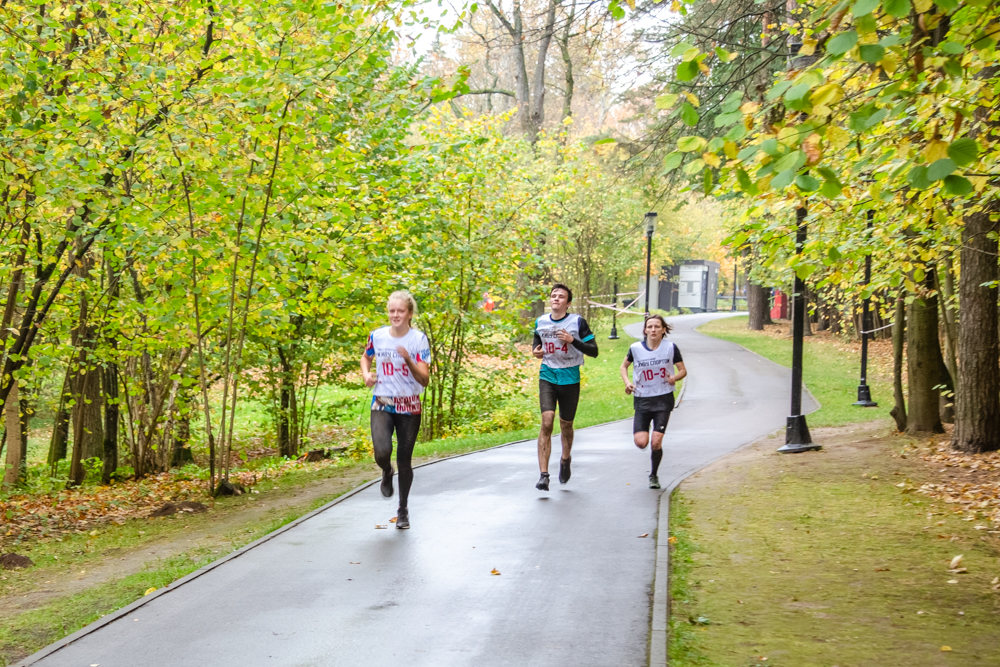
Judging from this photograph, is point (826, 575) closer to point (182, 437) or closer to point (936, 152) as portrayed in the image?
point (936, 152)

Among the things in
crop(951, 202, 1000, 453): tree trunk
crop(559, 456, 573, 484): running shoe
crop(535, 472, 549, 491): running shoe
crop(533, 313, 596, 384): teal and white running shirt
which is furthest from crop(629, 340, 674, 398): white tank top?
crop(951, 202, 1000, 453): tree trunk

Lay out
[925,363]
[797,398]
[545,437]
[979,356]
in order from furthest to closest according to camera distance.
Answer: [925,363]
[797,398]
[979,356]
[545,437]

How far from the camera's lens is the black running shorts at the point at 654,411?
30.7 ft

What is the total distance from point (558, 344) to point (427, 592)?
3550 mm

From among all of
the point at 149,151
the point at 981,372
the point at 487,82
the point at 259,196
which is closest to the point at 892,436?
the point at 981,372

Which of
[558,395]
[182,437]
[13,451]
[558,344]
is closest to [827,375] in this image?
[182,437]

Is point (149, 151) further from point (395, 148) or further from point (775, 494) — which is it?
point (775, 494)

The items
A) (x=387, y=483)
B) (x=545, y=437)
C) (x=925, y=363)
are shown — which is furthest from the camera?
(x=925, y=363)

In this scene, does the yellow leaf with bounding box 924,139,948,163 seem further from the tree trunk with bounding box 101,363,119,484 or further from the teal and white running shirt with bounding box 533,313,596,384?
the tree trunk with bounding box 101,363,119,484

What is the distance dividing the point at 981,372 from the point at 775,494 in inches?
153

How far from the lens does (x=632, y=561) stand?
21.7ft

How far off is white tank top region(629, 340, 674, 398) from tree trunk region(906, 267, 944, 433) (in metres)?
5.33

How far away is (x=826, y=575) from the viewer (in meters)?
6.29

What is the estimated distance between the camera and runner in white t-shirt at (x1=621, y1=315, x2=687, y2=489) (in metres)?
9.34
